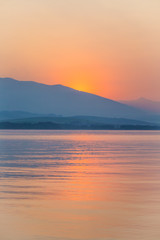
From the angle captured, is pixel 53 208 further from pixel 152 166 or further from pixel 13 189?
pixel 152 166

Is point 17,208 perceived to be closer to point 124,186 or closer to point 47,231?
point 47,231

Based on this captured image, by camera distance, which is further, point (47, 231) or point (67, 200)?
point (67, 200)

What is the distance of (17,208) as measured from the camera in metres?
11.3

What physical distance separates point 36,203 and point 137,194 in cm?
293

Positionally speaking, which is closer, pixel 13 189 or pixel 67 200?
pixel 67 200

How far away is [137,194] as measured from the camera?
13492mm

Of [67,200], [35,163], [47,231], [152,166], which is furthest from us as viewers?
[35,163]

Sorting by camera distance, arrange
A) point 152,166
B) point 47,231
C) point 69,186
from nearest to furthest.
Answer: point 47,231, point 69,186, point 152,166

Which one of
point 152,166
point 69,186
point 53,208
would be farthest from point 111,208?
point 152,166

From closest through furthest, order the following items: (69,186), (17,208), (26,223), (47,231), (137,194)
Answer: (47,231)
(26,223)
(17,208)
(137,194)
(69,186)

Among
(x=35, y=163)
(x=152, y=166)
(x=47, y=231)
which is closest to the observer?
(x=47, y=231)

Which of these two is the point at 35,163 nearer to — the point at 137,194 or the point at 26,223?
the point at 137,194

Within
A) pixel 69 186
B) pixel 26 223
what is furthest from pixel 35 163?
pixel 26 223

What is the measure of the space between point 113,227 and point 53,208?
84.9 inches
